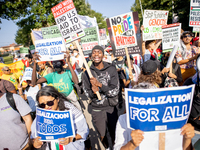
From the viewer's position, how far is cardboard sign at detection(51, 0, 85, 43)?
281 centimetres

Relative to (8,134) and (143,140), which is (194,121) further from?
(8,134)

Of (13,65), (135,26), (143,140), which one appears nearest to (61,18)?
(135,26)

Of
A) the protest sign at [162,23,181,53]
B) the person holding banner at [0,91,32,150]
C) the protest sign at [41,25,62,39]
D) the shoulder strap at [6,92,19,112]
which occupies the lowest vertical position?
the person holding banner at [0,91,32,150]

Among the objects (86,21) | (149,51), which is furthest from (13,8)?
(149,51)

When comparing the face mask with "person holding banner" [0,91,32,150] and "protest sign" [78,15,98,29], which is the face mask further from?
"protest sign" [78,15,98,29]

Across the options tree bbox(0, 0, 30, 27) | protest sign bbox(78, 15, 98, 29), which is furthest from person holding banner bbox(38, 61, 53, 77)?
tree bbox(0, 0, 30, 27)

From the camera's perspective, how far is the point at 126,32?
10.1ft

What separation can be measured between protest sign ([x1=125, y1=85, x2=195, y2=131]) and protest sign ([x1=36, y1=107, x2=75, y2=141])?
821mm

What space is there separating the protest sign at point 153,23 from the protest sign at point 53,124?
3.83 meters

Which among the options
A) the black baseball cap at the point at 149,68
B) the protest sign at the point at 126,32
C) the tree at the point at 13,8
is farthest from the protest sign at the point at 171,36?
the tree at the point at 13,8

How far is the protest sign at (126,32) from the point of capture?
302 centimetres

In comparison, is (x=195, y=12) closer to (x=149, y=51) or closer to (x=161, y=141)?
(x=149, y=51)

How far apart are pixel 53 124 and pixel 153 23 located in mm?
4465

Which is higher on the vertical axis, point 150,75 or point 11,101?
point 150,75
